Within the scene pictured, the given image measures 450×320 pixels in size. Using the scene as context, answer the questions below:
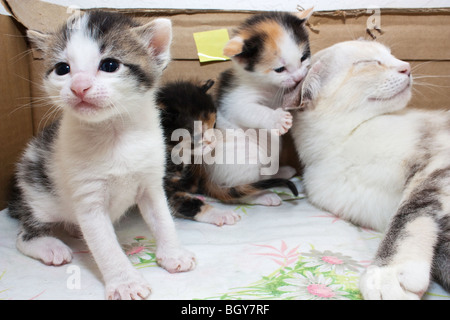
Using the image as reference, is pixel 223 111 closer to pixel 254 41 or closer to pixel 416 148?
pixel 254 41

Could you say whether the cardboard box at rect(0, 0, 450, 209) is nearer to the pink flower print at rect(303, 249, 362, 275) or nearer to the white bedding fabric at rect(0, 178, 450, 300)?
the white bedding fabric at rect(0, 178, 450, 300)

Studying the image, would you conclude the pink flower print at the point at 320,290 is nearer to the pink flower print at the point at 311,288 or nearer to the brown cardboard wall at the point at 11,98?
the pink flower print at the point at 311,288

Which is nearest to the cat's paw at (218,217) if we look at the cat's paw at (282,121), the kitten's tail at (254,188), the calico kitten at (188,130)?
the calico kitten at (188,130)

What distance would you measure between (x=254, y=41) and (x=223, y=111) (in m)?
0.32

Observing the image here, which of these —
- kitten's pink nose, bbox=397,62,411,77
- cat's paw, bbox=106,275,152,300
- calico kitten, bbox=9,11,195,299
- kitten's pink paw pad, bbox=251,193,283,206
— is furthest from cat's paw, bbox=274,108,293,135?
cat's paw, bbox=106,275,152,300

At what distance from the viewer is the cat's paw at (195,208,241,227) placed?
139 cm

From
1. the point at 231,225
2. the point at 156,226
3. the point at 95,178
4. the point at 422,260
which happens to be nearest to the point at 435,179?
the point at 422,260

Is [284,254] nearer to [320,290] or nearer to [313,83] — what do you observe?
[320,290]

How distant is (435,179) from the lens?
1088mm

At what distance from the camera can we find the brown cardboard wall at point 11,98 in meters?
1.53

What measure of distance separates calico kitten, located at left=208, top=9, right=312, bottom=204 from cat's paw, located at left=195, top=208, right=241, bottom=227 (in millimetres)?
204

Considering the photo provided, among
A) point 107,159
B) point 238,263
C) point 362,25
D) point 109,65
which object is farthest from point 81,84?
point 362,25

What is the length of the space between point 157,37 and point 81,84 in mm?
301
